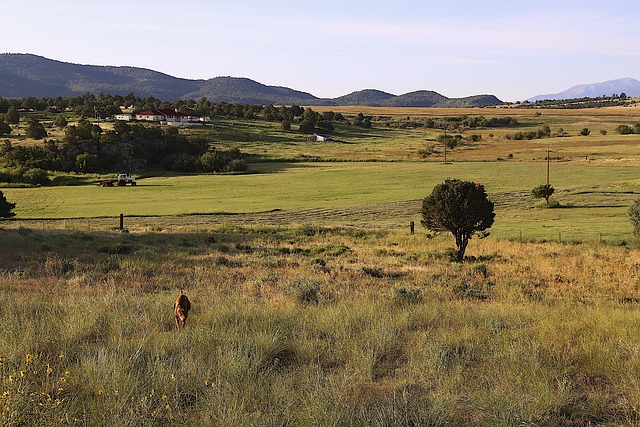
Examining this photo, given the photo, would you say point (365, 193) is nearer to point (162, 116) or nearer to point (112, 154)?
point (112, 154)

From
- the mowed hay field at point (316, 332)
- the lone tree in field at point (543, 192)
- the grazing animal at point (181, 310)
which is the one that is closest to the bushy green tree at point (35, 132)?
the mowed hay field at point (316, 332)

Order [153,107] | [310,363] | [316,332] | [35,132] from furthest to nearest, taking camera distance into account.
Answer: [153,107], [35,132], [316,332], [310,363]

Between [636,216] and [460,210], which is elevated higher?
[460,210]

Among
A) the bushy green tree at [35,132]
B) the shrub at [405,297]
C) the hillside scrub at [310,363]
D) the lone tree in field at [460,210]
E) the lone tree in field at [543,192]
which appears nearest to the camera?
the hillside scrub at [310,363]

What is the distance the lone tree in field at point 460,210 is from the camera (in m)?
26.8

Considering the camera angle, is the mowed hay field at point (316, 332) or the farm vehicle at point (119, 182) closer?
the mowed hay field at point (316, 332)

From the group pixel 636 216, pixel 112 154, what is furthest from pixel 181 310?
pixel 112 154

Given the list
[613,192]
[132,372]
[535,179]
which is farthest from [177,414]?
[535,179]

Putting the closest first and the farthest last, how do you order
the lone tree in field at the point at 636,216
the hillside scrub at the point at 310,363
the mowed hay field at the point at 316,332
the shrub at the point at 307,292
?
1. the hillside scrub at the point at 310,363
2. the mowed hay field at the point at 316,332
3. the shrub at the point at 307,292
4. the lone tree in field at the point at 636,216

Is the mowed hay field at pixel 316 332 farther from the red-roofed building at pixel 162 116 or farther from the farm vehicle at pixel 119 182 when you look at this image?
the red-roofed building at pixel 162 116

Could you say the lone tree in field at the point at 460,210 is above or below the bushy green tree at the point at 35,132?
below

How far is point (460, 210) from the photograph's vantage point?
26.8 metres

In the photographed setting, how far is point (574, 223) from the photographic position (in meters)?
41.8

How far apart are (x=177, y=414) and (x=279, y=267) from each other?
15609 millimetres
